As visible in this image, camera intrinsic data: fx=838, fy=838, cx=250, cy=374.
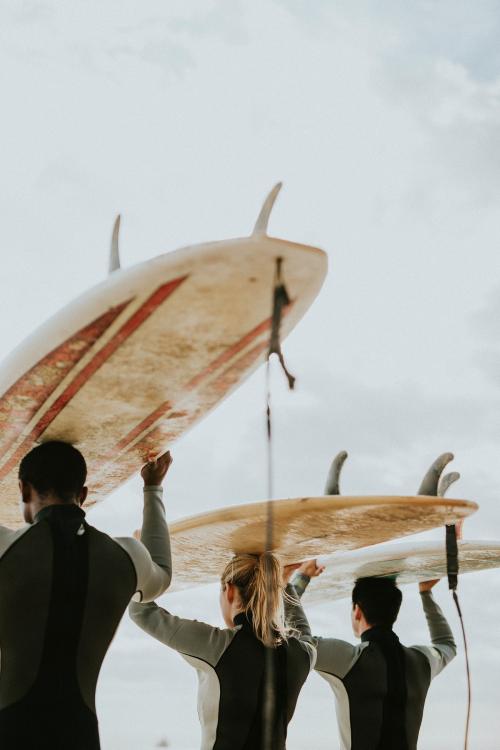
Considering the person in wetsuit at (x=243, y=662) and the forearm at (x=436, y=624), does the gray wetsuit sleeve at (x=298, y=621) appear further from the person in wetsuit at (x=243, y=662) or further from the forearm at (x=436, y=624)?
the forearm at (x=436, y=624)

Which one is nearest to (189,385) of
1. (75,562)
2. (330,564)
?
(75,562)

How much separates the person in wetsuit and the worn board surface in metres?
1.13

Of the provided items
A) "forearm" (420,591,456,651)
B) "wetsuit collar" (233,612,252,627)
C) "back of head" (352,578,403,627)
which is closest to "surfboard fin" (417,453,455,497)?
"back of head" (352,578,403,627)

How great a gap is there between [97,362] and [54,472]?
44cm

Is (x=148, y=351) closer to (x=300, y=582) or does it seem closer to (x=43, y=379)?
(x=43, y=379)

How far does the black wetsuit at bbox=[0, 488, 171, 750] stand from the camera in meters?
2.21

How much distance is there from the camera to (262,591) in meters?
3.51

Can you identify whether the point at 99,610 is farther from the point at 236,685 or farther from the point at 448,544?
the point at 448,544

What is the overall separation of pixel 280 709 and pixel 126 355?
5.26ft

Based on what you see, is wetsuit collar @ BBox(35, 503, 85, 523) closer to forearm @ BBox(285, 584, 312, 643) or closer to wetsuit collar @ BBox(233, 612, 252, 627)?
wetsuit collar @ BBox(233, 612, 252, 627)

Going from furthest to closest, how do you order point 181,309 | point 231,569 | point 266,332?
point 231,569 → point 266,332 → point 181,309

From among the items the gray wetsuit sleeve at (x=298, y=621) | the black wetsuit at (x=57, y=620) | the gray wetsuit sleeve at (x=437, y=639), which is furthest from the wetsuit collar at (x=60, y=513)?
the gray wetsuit sleeve at (x=437, y=639)

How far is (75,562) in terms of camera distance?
238 centimetres

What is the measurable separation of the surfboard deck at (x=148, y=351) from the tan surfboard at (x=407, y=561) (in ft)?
5.49
